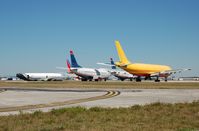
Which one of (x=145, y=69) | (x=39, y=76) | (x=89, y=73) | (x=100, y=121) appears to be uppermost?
(x=145, y=69)

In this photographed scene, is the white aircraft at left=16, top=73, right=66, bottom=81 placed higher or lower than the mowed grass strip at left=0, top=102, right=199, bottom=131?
higher

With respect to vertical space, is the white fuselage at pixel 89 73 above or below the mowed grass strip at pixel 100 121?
above

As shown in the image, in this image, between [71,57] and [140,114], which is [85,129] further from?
[71,57]

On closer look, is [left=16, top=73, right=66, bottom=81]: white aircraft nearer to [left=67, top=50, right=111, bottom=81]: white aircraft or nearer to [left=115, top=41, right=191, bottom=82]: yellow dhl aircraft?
[left=67, top=50, right=111, bottom=81]: white aircraft

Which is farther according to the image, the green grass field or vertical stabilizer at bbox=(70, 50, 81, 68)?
vertical stabilizer at bbox=(70, 50, 81, 68)

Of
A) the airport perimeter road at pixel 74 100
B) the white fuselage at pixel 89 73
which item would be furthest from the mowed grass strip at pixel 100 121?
the white fuselage at pixel 89 73

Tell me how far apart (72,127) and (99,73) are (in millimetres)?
108938

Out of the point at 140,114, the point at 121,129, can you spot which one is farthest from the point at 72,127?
the point at 140,114

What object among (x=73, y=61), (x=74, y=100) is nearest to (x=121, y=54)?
(x=73, y=61)

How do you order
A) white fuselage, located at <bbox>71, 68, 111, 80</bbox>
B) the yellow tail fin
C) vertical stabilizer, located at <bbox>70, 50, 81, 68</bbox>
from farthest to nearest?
vertical stabilizer, located at <bbox>70, 50, 81, 68</bbox>
white fuselage, located at <bbox>71, 68, 111, 80</bbox>
the yellow tail fin

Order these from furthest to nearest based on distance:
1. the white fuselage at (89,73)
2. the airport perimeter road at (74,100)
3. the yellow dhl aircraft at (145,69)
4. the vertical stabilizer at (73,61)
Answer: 1. the vertical stabilizer at (73,61)
2. the white fuselage at (89,73)
3. the yellow dhl aircraft at (145,69)
4. the airport perimeter road at (74,100)

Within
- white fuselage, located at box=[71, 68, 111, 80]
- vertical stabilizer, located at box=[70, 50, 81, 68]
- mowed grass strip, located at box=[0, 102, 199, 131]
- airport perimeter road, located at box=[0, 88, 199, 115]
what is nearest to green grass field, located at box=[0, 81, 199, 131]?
mowed grass strip, located at box=[0, 102, 199, 131]

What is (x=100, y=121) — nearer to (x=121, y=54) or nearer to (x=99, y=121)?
(x=99, y=121)

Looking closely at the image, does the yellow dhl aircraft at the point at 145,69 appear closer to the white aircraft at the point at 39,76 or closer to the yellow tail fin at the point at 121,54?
the yellow tail fin at the point at 121,54
